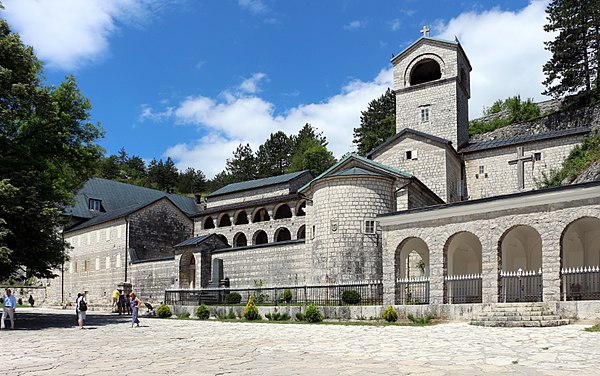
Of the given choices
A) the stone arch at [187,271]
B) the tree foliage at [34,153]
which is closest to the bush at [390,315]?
the tree foliage at [34,153]

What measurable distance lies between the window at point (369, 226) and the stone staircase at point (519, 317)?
325 inches

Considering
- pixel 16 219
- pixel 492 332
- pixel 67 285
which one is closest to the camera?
pixel 492 332

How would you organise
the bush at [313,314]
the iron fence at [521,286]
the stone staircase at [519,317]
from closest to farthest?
the stone staircase at [519,317], the iron fence at [521,286], the bush at [313,314]

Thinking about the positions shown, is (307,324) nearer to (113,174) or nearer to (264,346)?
(264,346)

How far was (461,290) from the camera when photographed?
18.8 metres

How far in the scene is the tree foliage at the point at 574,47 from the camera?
1570 inches

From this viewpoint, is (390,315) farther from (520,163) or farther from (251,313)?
(520,163)

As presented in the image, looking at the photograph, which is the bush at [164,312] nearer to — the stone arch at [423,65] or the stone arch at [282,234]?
the stone arch at [282,234]

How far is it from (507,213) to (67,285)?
3927cm

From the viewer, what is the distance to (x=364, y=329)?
15781 mm

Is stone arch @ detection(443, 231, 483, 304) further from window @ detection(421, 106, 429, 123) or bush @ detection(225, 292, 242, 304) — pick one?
window @ detection(421, 106, 429, 123)

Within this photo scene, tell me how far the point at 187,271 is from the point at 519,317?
2278 centimetres

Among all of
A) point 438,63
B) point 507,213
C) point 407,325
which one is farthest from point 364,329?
point 438,63

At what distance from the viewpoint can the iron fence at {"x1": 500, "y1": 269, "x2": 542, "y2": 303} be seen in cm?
1706
